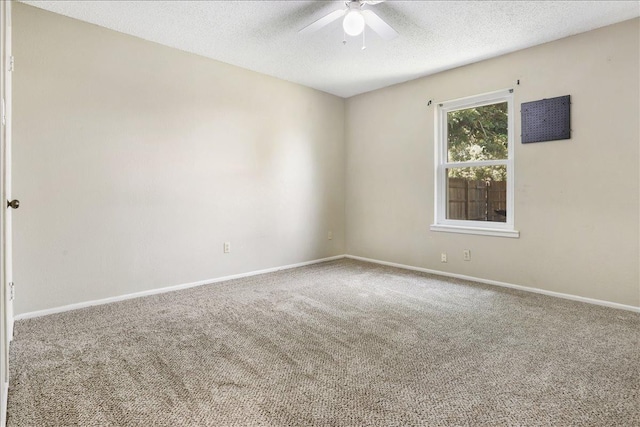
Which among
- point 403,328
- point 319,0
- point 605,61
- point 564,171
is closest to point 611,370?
point 403,328

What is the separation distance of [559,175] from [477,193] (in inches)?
34.2

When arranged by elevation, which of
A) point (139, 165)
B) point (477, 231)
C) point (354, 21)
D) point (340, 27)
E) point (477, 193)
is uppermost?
point (340, 27)

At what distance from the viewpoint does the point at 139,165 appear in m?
3.25

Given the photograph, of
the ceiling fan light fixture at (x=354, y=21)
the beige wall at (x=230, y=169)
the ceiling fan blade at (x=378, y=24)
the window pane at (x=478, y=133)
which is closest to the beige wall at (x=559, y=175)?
the beige wall at (x=230, y=169)

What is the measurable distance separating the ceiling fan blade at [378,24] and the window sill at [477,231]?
227cm

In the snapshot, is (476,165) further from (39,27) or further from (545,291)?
(39,27)

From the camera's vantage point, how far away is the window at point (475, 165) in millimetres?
3688

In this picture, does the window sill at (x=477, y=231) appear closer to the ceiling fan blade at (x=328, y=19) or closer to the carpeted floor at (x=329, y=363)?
the carpeted floor at (x=329, y=363)

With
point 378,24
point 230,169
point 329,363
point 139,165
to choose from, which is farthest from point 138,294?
point 378,24

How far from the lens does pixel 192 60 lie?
3.55 meters

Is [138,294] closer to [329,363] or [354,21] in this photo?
[329,363]

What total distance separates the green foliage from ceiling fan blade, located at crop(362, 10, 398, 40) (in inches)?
68.4

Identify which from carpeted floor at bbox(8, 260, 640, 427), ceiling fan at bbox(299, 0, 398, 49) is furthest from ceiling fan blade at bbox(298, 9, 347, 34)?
carpeted floor at bbox(8, 260, 640, 427)

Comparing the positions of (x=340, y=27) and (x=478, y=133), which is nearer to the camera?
(x=340, y=27)
